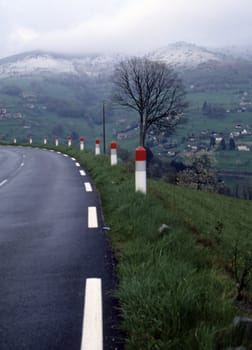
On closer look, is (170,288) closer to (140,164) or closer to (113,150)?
(140,164)

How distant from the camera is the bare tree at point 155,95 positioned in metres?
41.2

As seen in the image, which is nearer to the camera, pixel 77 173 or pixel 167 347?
pixel 167 347

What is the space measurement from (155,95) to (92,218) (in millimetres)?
35320

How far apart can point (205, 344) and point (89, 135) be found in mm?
153553

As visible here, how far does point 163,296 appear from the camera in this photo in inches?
147

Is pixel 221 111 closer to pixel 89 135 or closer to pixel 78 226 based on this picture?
pixel 89 135

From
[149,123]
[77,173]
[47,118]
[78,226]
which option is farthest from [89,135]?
[78,226]

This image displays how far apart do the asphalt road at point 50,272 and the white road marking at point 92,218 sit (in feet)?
0.25

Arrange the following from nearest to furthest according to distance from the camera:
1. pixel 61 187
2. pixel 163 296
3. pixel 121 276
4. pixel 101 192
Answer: pixel 163 296
pixel 121 276
pixel 101 192
pixel 61 187

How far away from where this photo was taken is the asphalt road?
139 inches

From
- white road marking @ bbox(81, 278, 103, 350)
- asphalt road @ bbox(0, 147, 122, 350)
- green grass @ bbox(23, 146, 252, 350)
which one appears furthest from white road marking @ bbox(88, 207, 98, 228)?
white road marking @ bbox(81, 278, 103, 350)

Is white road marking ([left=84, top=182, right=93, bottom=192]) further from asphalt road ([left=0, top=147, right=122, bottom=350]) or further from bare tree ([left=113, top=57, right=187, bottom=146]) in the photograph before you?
bare tree ([left=113, top=57, right=187, bottom=146])

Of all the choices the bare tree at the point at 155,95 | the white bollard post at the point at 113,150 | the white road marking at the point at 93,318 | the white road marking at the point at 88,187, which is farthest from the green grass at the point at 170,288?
the bare tree at the point at 155,95

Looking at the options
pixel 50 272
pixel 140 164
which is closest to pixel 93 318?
pixel 50 272
